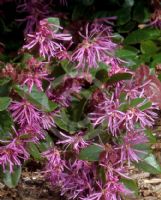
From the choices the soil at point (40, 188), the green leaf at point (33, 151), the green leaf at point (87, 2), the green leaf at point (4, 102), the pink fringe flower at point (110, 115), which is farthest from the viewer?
the soil at point (40, 188)

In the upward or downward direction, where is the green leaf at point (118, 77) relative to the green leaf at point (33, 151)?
upward

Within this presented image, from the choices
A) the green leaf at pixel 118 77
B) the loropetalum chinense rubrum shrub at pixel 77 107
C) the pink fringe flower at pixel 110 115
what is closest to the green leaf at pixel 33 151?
the loropetalum chinense rubrum shrub at pixel 77 107

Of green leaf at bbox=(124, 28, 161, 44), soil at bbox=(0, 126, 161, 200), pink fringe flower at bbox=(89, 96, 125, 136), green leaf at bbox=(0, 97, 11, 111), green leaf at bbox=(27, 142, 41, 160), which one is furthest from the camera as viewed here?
soil at bbox=(0, 126, 161, 200)

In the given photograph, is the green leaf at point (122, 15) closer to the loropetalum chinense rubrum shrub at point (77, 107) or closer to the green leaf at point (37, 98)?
the loropetalum chinense rubrum shrub at point (77, 107)

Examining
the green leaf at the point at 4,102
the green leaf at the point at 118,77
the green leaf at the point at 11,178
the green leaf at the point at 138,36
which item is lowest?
the green leaf at the point at 11,178

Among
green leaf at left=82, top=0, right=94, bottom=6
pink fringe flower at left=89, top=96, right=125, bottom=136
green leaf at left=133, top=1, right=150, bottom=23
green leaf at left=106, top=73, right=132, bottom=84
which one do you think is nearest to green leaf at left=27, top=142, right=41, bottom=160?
pink fringe flower at left=89, top=96, right=125, bottom=136

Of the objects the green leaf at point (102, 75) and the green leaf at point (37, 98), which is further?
the green leaf at point (102, 75)

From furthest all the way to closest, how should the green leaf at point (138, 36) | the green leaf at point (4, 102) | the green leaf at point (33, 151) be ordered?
the green leaf at point (138, 36), the green leaf at point (33, 151), the green leaf at point (4, 102)

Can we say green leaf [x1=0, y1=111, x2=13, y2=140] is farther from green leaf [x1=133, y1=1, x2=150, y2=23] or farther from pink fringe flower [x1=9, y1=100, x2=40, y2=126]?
green leaf [x1=133, y1=1, x2=150, y2=23]
